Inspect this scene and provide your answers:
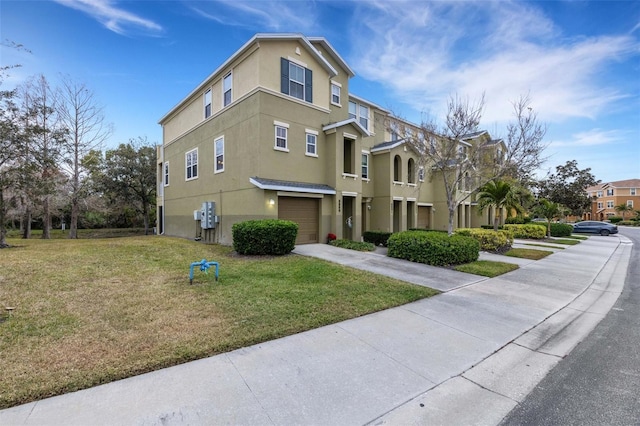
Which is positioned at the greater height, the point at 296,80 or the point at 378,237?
the point at 296,80

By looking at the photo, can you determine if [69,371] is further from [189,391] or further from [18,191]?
[18,191]

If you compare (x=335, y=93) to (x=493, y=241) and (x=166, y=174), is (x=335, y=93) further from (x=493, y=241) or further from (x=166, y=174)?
(x=166, y=174)

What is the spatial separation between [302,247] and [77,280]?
8.24m

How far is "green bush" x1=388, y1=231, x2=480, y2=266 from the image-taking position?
10.2m

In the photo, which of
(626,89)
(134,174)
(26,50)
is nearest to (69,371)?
(26,50)

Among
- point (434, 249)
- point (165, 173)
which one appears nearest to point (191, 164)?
point (165, 173)

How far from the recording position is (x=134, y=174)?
1099 inches

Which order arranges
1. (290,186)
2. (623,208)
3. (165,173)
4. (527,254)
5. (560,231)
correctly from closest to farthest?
(527,254), (290,186), (165,173), (560,231), (623,208)

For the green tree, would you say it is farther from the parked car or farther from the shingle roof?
the shingle roof

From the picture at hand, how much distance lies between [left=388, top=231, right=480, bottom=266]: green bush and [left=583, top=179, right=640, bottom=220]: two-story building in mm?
70187

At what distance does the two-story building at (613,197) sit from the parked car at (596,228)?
40.8 metres

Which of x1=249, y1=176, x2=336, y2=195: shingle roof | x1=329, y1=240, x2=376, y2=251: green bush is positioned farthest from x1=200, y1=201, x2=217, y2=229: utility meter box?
x1=329, y1=240, x2=376, y2=251: green bush

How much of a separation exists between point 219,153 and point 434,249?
12.3 meters

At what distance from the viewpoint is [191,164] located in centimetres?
1925
